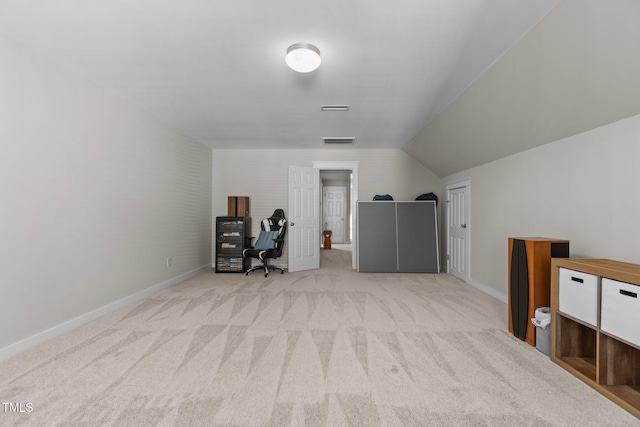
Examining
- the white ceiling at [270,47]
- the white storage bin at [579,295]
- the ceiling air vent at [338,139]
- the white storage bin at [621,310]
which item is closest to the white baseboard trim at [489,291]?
the white storage bin at [579,295]

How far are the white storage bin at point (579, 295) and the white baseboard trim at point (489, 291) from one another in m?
1.65

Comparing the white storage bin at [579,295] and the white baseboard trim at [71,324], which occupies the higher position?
the white storage bin at [579,295]

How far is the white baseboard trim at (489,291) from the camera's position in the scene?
11.8ft

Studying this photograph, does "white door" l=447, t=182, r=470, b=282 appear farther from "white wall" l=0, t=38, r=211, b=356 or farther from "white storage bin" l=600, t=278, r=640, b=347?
"white wall" l=0, t=38, r=211, b=356

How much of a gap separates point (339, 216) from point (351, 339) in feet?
26.8

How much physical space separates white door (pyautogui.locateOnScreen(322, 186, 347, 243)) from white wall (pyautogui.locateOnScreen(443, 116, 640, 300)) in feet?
21.7

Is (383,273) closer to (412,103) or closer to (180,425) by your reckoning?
(412,103)

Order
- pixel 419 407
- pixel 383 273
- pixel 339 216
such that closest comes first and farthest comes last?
pixel 419 407 < pixel 383 273 < pixel 339 216

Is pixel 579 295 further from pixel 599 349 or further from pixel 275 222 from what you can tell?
pixel 275 222

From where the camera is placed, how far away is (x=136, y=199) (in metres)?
3.65

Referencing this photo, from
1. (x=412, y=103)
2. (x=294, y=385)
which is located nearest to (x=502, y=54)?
(x=412, y=103)

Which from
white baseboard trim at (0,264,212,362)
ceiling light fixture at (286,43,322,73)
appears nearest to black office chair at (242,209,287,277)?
white baseboard trim at (0,264,212,362)

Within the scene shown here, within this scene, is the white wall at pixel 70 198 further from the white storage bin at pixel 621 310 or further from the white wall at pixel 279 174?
the white storage bin at pixel 621 310

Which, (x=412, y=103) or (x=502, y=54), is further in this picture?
(x=412, y=103)
